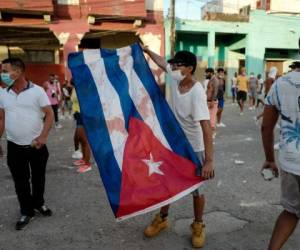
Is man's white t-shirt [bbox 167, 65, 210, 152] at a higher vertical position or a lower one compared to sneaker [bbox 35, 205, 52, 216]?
higher

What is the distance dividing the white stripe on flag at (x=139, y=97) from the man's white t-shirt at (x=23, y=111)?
40.9 inches

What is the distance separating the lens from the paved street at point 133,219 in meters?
3.55

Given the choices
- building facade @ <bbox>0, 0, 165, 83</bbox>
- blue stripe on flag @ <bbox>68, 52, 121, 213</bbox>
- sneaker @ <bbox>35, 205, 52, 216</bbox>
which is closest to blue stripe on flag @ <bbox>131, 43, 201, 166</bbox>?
blue stripe on flag @ <bbox>68, 52, 121, 213</bbox>

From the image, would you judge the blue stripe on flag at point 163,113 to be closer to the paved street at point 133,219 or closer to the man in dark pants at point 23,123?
the paved street at point 133,219

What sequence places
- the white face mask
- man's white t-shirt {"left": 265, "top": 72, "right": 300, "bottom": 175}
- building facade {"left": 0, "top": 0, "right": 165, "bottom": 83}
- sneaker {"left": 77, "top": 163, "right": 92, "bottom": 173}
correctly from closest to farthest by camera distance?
man's white t-shirt {"left": 265, "top": 72, "right": 300, "bottom": 175}
the white face mask
sneaker {"left": 77, "top": 163, "right": 92, "bottom": 173}
building facade {"left": 0, "top": 0, "right": 165, "bottom": 83}

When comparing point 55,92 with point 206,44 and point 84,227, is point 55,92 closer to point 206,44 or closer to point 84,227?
point 84,227

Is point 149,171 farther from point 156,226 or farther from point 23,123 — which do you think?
point 23,123

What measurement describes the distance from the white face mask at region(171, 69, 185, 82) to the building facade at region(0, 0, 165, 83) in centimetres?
1511

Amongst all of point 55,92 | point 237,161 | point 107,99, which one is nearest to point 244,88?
point 55,92

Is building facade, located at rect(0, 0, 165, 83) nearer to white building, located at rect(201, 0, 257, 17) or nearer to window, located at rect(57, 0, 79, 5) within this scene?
window, located at rect(57, 0, 79, 5)

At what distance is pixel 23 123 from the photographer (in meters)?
3.84

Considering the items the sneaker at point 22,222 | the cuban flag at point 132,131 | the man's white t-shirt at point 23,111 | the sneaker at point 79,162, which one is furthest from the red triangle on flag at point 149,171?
the sneaker at point 79,162

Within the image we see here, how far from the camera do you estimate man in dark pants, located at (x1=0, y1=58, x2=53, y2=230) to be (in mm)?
3820

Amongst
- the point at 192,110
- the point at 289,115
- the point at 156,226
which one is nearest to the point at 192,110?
the point at 192,110
